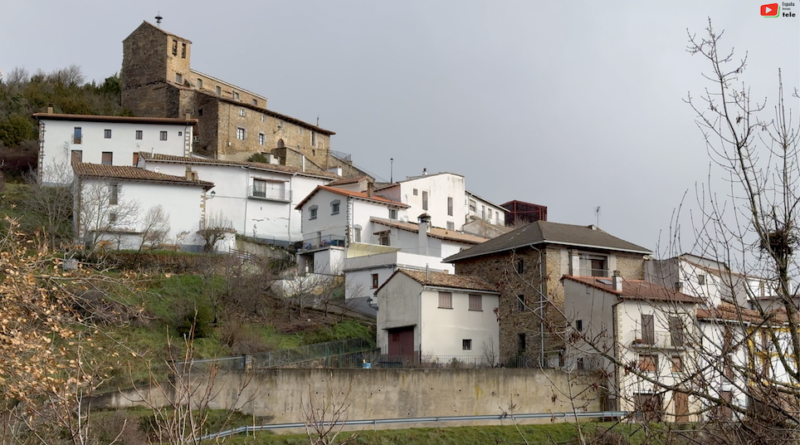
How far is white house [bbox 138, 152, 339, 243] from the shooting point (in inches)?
2106

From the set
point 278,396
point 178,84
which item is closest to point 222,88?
point 178,84

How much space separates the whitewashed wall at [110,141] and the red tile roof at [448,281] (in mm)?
27017

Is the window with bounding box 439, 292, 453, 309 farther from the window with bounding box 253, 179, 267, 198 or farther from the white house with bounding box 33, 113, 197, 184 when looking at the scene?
the white house with bounding box 33, 113, 197, 184

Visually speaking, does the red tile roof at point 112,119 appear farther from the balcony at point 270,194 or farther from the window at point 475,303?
the window at point 475,303

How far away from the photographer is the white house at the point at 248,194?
5350cm

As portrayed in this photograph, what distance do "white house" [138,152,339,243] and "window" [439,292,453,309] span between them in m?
20.3

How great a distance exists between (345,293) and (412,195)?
48.3 ft

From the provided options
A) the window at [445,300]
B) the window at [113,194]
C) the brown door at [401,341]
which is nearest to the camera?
the brown door at [401,341]

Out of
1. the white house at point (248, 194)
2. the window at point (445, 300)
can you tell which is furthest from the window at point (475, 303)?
the white house at point (248, 194)

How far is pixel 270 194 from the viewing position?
185 feet

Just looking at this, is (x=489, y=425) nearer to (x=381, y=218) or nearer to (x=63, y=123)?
(x=381, y=218)

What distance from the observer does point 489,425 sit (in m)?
30.6

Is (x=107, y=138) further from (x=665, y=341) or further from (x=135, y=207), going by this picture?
(x=665, y=341)

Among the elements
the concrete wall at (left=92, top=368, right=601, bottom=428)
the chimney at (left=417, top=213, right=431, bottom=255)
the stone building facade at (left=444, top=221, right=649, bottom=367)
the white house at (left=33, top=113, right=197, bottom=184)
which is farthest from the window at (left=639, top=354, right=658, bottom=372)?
the white house at (left=33, top=113, right=197, bottom=184)
